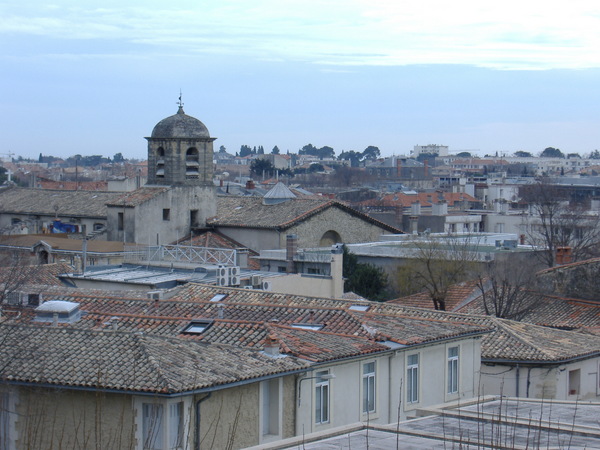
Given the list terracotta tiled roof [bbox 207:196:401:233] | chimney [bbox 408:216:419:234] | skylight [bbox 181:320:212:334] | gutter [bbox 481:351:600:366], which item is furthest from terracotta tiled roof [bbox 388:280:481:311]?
chimney [bbox 408:216:419:234]

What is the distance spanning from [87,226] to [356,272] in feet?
54.5

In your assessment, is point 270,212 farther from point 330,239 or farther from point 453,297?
point 453,297

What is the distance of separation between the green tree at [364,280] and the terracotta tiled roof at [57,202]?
14928 millimetres

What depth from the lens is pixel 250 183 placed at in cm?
6831

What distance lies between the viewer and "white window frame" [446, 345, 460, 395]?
17.9m

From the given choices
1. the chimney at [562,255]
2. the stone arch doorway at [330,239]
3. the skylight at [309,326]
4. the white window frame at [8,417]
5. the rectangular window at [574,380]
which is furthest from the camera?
the stone arch doorway at [330,239]

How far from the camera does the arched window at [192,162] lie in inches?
1731

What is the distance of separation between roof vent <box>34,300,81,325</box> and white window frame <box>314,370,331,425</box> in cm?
474

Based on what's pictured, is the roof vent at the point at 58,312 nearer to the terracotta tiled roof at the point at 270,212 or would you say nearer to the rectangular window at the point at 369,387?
the rectangular window at the point at 369,387

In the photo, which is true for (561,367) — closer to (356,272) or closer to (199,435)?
(199,435)

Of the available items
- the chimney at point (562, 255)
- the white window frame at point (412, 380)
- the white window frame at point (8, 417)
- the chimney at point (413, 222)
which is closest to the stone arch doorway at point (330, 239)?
the chimney at point (413, 222)

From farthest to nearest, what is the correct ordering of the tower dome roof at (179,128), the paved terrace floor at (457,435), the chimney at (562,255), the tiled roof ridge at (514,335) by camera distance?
the tower dome roof at (179,128)
the chimney at (562,255)
the tiled roof ridge at (514,335)
the paved terrace floor at (457,435)

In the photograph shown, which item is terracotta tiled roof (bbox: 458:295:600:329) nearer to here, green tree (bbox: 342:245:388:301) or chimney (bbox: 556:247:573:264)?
chimney (bbox: 556:247:573:264)

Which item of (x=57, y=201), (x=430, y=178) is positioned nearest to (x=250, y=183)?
(x=57, y=201)
